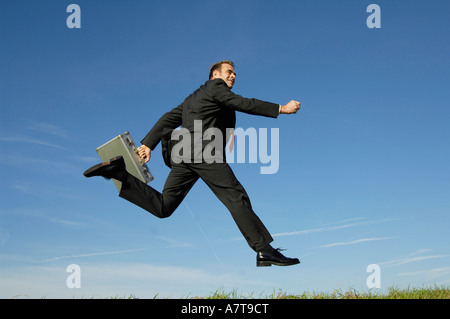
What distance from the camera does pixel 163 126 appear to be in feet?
20.6

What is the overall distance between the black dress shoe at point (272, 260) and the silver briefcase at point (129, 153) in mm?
1955

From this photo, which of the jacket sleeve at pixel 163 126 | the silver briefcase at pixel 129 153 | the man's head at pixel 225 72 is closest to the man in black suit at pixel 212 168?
the man's head at pixel 225 72

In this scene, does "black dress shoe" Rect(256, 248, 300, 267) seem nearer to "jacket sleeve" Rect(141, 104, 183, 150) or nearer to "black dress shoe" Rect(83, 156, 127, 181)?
"black dress shoe" Rect(83, 156, 127, 181)

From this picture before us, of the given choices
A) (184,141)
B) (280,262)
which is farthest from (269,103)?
(280,262)

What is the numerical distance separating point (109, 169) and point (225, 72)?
2014 millimetres

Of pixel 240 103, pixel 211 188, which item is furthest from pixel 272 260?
pixel 240 103

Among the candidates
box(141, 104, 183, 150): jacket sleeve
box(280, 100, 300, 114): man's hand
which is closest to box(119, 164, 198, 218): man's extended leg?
box(141, 104, 183, 150): jacket sleeve

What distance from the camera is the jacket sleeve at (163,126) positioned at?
246 inches

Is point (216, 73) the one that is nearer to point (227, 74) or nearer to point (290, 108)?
point (227, 74)

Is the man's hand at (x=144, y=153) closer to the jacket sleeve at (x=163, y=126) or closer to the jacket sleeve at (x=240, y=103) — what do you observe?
the jacket sleeve at (x=163, y=126)

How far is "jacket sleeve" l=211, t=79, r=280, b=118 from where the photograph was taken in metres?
5.37
